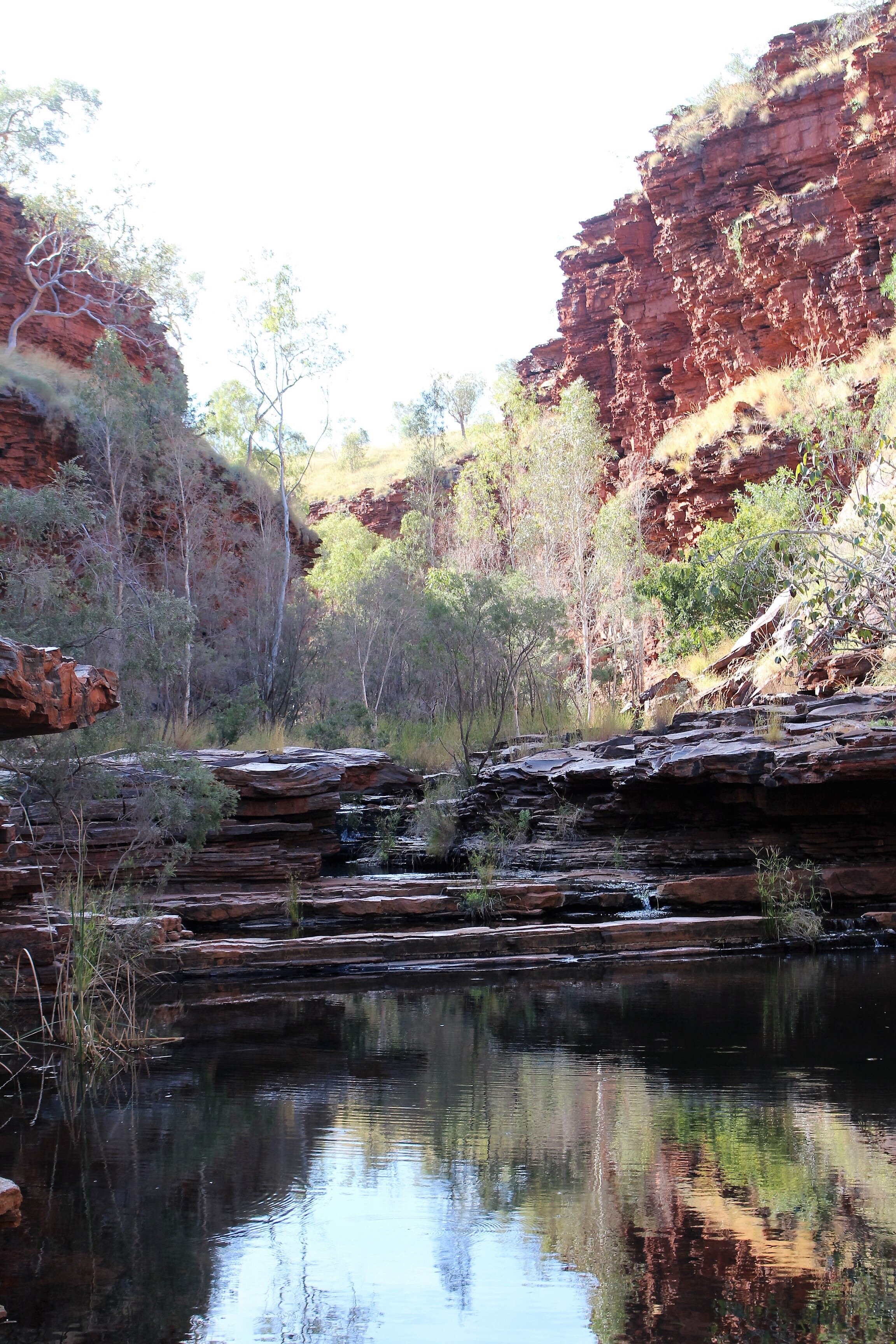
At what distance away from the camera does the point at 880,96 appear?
26.1 metres

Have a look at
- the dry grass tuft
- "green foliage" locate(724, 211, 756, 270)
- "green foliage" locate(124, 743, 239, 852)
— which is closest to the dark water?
"green foliage" locate(124, 743, 239, 852)

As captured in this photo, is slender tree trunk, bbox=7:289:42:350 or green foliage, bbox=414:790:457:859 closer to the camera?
green foliage, bbox=414:790:457:859

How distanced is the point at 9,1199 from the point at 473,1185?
1.62 meters

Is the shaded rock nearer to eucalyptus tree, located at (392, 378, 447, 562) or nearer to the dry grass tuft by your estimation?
the dry grass tuft

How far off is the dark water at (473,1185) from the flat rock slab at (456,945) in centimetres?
176

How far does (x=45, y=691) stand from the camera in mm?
4637

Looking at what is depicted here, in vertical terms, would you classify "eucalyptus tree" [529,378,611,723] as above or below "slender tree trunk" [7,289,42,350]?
below

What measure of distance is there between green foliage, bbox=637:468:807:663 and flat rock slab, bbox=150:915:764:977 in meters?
5.29

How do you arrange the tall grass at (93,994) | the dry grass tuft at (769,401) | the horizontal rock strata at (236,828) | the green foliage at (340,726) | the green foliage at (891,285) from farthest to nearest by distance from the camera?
the dry grass tuft at (769,401) < the green foliage at (891,285) < the green foliage at (340,726) < the horizontal rock strata at (236,828) < the tall grass at (93,994)

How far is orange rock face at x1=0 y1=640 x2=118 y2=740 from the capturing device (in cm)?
439

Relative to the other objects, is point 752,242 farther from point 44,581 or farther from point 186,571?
point 44,581

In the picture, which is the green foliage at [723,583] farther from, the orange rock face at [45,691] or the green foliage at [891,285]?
the orange rock face at [45,691]

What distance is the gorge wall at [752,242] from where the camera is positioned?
1032 inches

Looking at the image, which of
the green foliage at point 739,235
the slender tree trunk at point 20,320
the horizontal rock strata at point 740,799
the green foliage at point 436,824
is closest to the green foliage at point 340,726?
the green foliage at point 436,824
